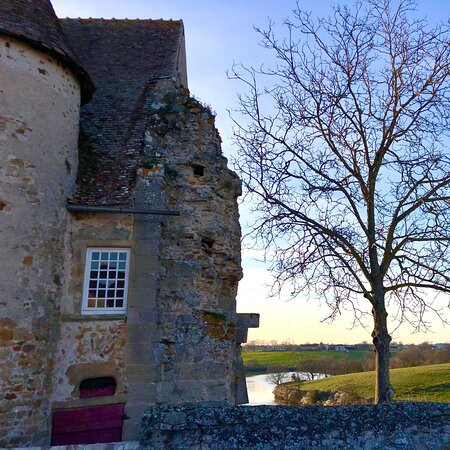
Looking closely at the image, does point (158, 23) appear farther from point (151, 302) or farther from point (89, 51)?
point (151, 302)

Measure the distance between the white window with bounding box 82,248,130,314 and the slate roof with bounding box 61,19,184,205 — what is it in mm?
988

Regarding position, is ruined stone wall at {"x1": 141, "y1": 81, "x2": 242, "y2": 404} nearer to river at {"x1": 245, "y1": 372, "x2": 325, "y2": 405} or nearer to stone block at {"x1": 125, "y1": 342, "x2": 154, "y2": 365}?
stone block at {"x1": 125, "y1": 342, "x2": 154, "y2": 365}

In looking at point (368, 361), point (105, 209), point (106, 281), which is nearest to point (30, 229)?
point (105, 209)

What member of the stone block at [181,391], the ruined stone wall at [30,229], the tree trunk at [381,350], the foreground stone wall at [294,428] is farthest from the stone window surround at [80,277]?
the tree trunk at [381,350]

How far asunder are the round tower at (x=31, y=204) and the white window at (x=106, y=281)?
0.51 metres

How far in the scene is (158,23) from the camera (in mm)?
14867

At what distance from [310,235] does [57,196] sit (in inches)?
244

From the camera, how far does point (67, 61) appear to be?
8906 mm

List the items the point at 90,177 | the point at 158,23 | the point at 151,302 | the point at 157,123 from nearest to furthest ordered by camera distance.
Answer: the point at 151,302, the point at 90,177, the point at 157,123, the point at 158,23

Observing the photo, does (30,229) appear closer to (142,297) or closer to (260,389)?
(142,297)

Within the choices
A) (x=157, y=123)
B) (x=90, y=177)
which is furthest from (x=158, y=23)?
(x=90, y=177)

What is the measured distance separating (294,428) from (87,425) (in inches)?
162

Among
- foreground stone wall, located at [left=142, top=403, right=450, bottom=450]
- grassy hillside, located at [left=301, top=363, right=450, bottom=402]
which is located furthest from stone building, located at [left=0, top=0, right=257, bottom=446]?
grassy hillside, located at [left=301, top=363, right=450, bottom=402]

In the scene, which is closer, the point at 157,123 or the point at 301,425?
the point at 301,425
